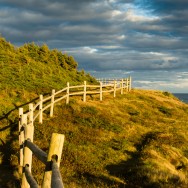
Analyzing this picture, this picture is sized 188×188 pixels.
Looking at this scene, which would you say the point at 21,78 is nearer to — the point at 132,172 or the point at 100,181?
the point at 132,172

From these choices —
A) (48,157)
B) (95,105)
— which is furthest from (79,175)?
(95,105)

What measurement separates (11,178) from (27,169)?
109 inches

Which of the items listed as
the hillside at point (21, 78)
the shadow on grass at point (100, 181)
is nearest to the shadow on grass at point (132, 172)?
the shadow on grass at point (100, 181)

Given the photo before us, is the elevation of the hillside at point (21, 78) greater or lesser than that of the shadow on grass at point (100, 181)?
greater

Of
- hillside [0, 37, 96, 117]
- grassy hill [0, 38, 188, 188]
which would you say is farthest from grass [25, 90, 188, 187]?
hillside [0, 37, 96, 117]

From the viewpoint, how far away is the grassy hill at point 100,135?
12.0 m

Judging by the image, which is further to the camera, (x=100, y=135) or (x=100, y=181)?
(x=100, y=135)

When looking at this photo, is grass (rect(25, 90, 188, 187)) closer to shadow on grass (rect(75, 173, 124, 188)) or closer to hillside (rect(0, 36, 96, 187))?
shadow on grass (rect(75, 173, 124, 188))

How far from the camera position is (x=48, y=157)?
5.93 m

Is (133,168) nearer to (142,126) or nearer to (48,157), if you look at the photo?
(48,157)

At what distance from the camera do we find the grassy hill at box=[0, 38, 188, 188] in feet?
39.4

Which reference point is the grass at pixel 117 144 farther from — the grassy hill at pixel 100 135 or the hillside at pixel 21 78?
the hillside at pixel 21 78

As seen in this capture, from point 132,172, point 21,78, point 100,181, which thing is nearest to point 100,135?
point 132,172

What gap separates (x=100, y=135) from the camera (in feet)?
65.4
